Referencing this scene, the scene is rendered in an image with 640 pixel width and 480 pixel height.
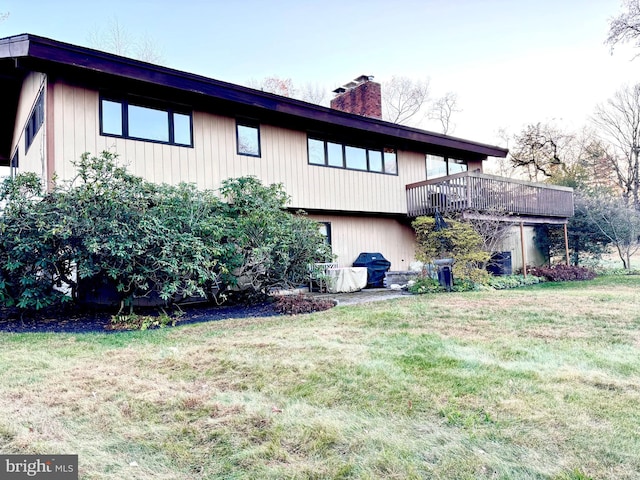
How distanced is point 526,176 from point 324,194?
19.7 m

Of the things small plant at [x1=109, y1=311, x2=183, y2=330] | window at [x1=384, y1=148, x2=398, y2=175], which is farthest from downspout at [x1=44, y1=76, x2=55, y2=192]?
window at [x1=384, y1=148, x2=398, y2=175]

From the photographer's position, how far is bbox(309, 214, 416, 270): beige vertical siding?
1224cm

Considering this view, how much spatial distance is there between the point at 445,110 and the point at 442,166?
13439 mm

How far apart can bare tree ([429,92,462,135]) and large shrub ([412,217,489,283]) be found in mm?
17561

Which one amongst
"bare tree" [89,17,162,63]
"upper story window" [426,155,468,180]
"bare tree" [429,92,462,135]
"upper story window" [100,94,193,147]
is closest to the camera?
"upper story window" [100,94,193,147]

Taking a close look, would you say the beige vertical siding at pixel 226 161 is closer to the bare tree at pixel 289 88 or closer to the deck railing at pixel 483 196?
the deck railing at pixel 483 196

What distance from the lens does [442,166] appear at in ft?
47.8

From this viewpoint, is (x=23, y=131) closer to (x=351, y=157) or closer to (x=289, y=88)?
(x=351, y=157)

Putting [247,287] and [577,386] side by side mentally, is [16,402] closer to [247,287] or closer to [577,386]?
[577,386]

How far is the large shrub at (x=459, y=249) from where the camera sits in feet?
32.9

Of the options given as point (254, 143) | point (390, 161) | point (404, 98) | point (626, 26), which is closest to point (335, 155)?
point (390, 161)

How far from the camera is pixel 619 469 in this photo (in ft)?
6.50

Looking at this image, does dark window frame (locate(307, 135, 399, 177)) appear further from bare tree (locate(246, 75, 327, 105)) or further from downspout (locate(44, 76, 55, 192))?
bare tree (locate(246, 75, 327, 105))

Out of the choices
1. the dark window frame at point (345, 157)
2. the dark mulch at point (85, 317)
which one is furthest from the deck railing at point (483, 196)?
the dark mulch at point (85, 317)
